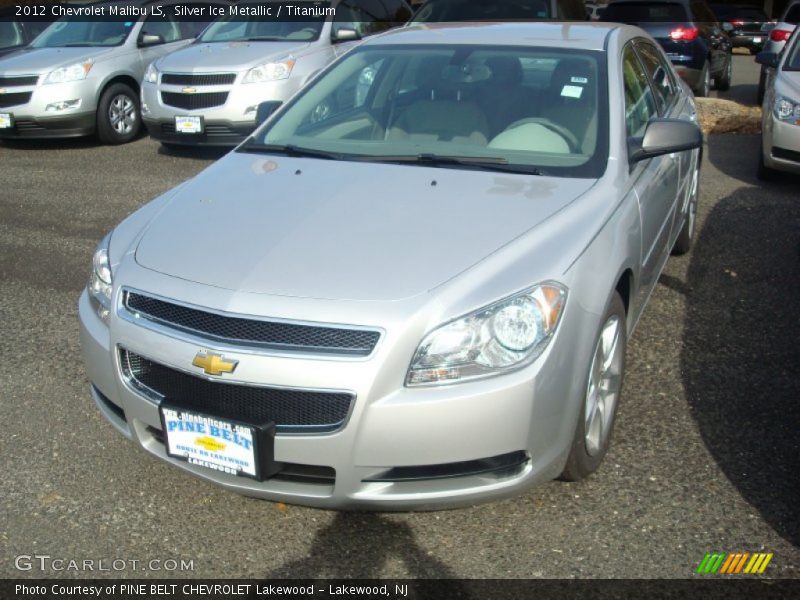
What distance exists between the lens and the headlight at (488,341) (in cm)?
278

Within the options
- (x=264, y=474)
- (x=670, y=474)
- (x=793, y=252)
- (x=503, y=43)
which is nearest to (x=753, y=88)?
(x=793, y=252)

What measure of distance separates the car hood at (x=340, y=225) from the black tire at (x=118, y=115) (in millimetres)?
7126

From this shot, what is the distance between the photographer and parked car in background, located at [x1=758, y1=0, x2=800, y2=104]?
43.2 feet

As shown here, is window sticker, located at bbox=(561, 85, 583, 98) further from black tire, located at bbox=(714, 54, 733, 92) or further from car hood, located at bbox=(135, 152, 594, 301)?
black tire, located at bbox=(714, 54, 733, 92)

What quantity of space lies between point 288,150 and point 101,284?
3.83ft

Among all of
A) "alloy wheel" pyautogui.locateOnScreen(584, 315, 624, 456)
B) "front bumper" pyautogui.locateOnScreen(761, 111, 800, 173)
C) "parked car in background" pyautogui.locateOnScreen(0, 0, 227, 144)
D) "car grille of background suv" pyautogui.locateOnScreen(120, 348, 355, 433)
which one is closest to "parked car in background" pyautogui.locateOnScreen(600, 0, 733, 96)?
"front bumper" pyautogui.locateOnScreen(761, 111, 800, 173)

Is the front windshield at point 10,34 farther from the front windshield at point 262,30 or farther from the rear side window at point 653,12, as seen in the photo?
the rear side window at point 653,12

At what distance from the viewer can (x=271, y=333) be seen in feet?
9.26

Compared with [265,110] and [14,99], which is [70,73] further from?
[265,110]

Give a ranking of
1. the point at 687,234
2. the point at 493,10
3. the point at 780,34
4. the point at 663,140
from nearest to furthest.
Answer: the point at 663,140 < the point at 687,234 < the point at 493,10 < the point at 780,34

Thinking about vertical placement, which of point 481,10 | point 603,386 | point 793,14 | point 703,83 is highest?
point 603,386

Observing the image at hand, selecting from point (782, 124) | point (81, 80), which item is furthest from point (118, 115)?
point (782, 124)

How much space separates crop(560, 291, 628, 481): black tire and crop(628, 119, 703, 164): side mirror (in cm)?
71

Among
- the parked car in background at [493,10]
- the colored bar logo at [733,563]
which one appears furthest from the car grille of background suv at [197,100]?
the colored bar logo at [733,563]
